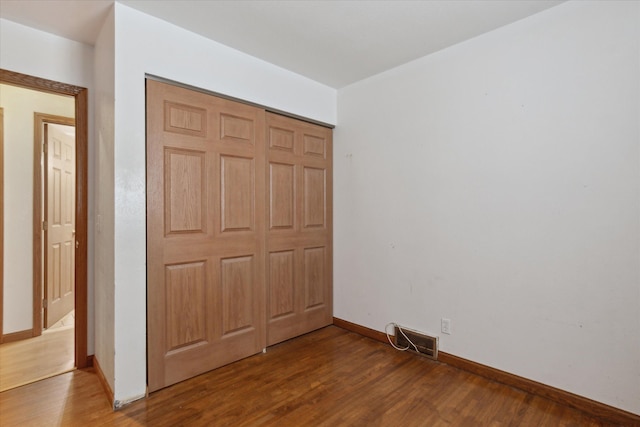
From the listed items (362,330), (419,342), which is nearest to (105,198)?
(362,330)

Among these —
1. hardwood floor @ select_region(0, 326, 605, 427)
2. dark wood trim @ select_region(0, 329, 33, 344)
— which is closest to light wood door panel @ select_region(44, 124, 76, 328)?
dark wood trim @ select_region(0, 329, 33, 344)

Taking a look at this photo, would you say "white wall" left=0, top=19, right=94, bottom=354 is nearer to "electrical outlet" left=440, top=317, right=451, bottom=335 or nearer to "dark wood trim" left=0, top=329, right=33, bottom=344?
"dark wood trim" left=0, top=329, right=33, bottom=344

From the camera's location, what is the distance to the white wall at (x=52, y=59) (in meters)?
2.15

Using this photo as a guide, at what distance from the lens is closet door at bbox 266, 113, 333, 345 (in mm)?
2832

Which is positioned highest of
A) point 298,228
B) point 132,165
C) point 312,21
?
point 312,21

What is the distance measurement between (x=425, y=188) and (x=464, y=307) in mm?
1002

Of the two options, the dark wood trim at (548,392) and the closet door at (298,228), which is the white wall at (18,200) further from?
the dark wood trim at (548,392)

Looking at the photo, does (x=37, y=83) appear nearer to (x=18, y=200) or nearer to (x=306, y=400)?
(x=18, y=200)

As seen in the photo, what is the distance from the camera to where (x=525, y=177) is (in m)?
2.13

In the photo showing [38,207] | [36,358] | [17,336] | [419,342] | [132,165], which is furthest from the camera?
[38,207]

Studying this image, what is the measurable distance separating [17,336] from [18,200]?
4.14 feet

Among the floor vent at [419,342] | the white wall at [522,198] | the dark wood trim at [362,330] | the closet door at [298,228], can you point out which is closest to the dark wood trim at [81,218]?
the closet door at [298,228]

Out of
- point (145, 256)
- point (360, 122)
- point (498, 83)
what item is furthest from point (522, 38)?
point (145, 256)

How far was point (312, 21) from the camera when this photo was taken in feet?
7.06
